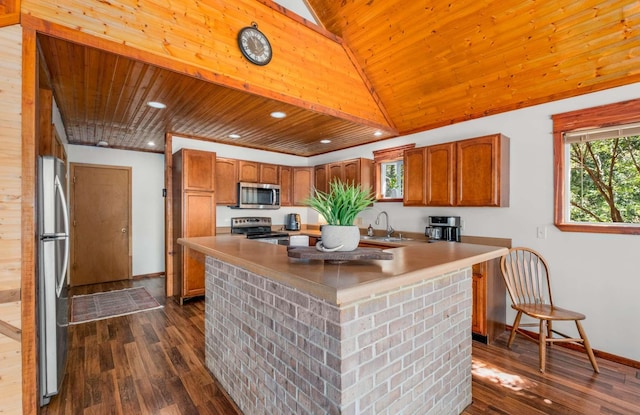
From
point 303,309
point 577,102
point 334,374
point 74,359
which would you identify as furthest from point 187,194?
point 577,102

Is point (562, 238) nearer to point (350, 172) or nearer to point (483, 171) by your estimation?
point (483, 171)

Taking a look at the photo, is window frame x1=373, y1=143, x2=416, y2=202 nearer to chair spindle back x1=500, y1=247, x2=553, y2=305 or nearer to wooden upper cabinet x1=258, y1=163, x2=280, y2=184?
chair spindle back x1=500, y1=247, x2=553, y2=305

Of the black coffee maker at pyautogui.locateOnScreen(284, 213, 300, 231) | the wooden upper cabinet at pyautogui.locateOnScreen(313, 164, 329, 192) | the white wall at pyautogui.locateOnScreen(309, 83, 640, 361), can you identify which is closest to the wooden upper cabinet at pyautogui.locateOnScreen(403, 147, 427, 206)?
the white wall at pyautogui.locateOnScreen(309, 83, 640, 361)

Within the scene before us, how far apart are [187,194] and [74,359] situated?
7.22ft

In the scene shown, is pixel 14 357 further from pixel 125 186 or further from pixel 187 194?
pixel 125 186

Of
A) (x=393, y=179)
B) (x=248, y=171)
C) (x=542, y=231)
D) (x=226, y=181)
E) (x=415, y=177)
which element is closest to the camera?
(x=542, y=231)

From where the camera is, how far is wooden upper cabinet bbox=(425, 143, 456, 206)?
356cm

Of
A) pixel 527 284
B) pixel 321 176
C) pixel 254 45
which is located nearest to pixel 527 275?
pixel 527 284

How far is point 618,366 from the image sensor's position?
259cm

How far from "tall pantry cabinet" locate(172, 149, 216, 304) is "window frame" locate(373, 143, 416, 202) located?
2545 millimetres

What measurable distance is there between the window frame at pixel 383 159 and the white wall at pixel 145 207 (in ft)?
14.1

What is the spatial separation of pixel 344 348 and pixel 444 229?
293 cm

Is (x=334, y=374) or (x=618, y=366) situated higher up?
(x=334, y=374)

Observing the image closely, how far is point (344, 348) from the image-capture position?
3.89ft
